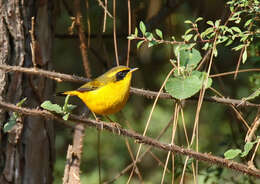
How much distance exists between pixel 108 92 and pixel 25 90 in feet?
2.22

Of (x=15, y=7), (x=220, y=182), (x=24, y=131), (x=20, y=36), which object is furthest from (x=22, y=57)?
(x=220, y=182)

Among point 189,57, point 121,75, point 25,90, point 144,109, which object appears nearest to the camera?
point 189,57

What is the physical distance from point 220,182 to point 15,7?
88.7 inches

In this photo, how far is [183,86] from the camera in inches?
101

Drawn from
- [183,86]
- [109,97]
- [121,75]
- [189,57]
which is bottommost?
[109,97]

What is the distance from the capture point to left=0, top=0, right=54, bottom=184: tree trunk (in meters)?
3.28

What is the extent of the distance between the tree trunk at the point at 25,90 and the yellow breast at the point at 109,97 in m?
0.44

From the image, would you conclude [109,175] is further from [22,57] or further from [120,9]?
[22,57]

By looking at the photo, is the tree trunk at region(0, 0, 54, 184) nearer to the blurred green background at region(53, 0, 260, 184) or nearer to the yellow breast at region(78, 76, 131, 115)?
the yellow breast at region(78, 76, 131, 115)

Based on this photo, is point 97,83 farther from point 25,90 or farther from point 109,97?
point 25,90

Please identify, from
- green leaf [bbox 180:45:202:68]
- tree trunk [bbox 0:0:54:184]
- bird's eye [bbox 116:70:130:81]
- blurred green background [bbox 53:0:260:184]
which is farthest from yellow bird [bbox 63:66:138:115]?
blurred green background [bbox 53:0:260:184]

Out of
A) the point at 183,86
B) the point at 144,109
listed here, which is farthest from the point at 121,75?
the point at 144,109

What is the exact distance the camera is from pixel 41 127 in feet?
12.0

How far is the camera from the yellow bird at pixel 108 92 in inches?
136
